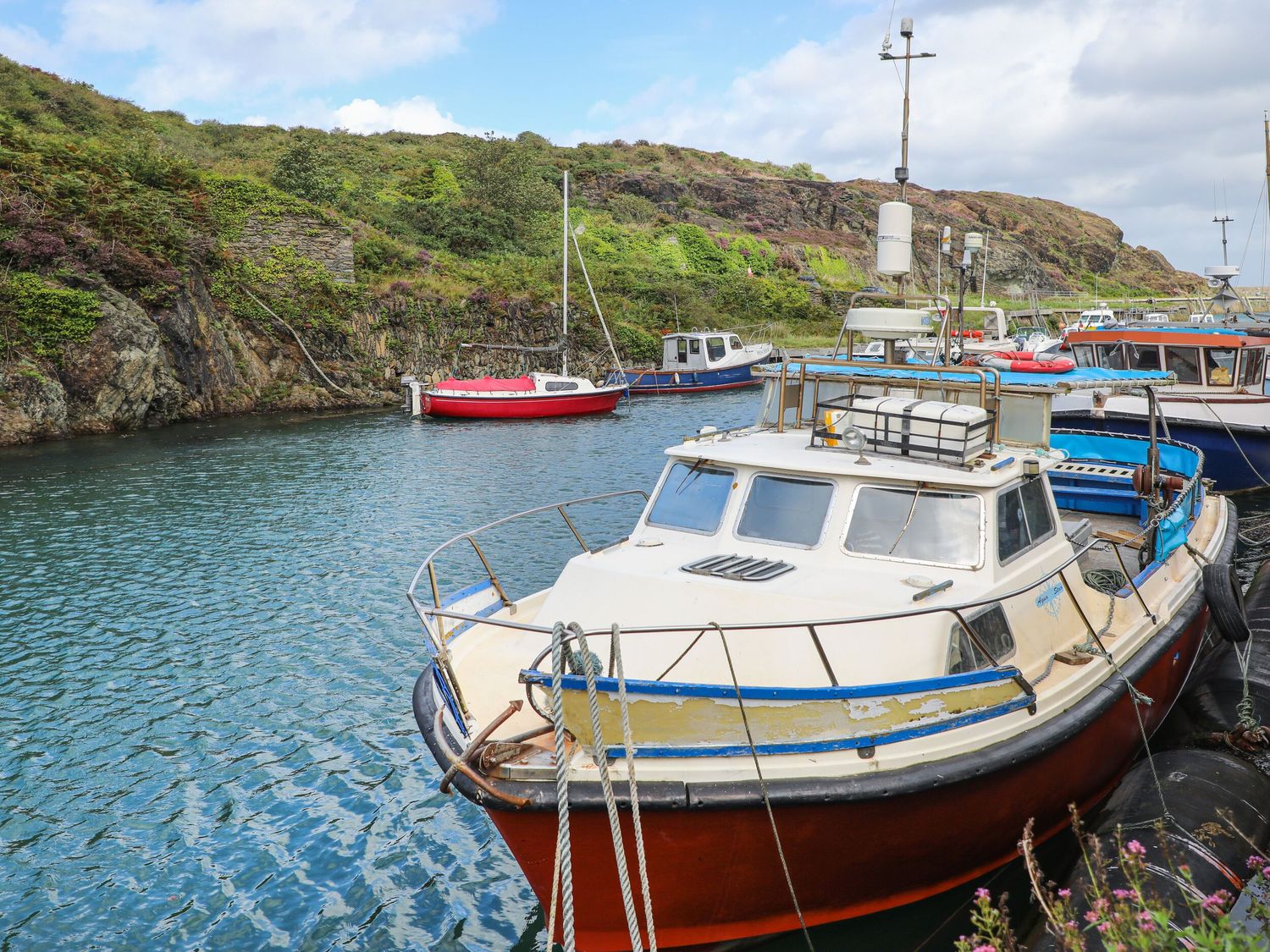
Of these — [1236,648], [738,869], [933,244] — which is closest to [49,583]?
[738,869]

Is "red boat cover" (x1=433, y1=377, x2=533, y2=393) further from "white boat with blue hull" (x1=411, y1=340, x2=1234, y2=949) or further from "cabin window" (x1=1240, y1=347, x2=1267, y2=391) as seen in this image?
"white boat with blue hull" (x1=411, y1=340, x2=1234, y2=949)

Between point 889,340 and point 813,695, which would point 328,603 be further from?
point 813,695

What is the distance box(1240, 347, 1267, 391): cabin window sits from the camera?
69.9 feet

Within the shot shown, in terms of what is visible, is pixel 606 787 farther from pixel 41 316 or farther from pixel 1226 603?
pixel 41 316

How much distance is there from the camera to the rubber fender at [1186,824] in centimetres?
600

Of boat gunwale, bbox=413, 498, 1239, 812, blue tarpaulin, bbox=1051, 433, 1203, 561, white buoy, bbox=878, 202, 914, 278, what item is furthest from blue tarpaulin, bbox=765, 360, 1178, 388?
boat gunwale, bbox=413, 498, 1239, 812

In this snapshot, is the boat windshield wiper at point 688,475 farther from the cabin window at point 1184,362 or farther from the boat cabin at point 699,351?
the boat cabin at point 699,351

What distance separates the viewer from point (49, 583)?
48.2ft

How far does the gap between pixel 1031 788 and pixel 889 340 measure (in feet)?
16.6

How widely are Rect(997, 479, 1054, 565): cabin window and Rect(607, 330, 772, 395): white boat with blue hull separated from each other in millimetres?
35478

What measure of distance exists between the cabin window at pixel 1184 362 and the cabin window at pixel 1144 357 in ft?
0.71

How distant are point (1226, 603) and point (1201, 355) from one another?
48.6 ft

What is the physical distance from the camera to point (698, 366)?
4509 cm

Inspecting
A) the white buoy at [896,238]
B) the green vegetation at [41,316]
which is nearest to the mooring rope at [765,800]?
the white buoy at [896,238]
